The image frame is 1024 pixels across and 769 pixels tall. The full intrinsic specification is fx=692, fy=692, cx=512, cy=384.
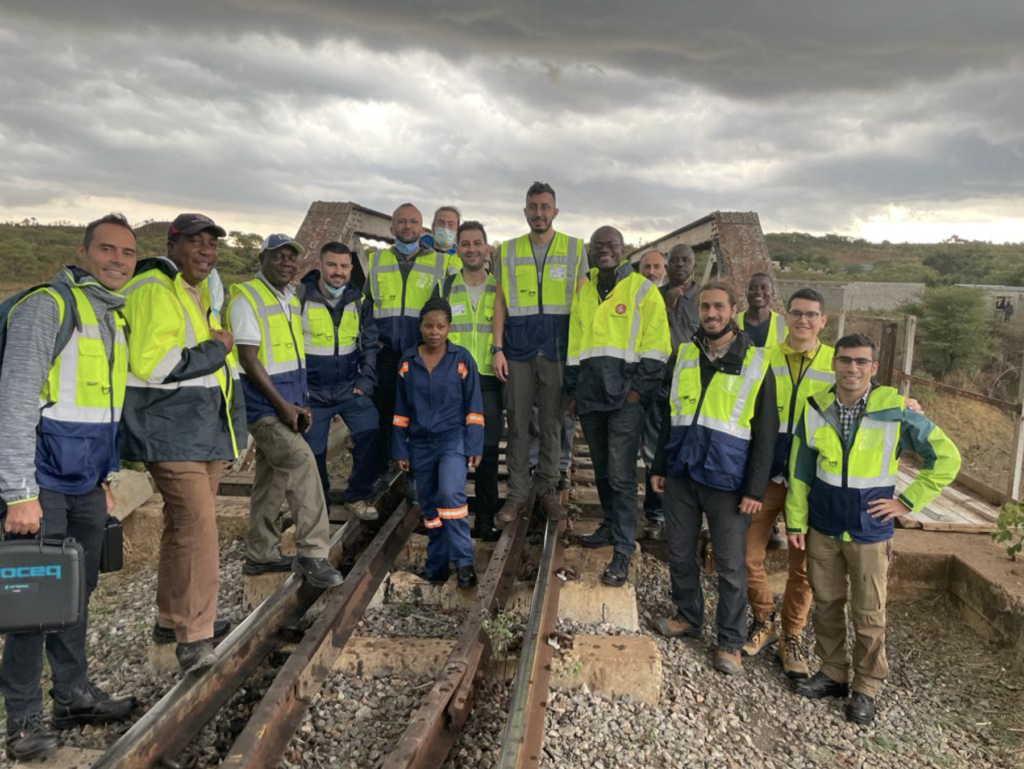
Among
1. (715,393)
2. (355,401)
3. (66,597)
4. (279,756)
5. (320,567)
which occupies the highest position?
(715,393)

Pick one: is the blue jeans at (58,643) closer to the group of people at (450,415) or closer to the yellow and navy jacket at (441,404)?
the group of people at (450,415)

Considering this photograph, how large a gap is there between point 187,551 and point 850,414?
3.64 m

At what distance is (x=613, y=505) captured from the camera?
4.75 m

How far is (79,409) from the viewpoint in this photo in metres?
3.02

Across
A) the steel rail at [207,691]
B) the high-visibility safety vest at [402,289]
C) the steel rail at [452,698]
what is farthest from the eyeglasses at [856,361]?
the steel rail at [207,691]

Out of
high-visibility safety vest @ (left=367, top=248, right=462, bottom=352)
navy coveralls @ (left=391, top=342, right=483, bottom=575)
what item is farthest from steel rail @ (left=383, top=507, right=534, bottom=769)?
high-visibility safety vest @ (left=367, top=248, right=462, bottom=352)

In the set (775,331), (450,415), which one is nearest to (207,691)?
(450,415)

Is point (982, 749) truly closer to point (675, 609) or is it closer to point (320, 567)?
point (675, 609)

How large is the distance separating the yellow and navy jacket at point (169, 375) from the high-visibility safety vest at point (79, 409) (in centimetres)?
16

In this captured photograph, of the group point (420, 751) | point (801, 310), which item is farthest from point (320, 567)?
point (801, 310)

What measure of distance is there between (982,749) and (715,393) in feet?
7.84

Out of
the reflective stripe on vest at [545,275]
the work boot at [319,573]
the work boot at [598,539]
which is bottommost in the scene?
the work boot at [319,573]

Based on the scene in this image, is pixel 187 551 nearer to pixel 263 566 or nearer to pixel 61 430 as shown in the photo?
pixel 61 430

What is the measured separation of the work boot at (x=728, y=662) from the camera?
4105mm
